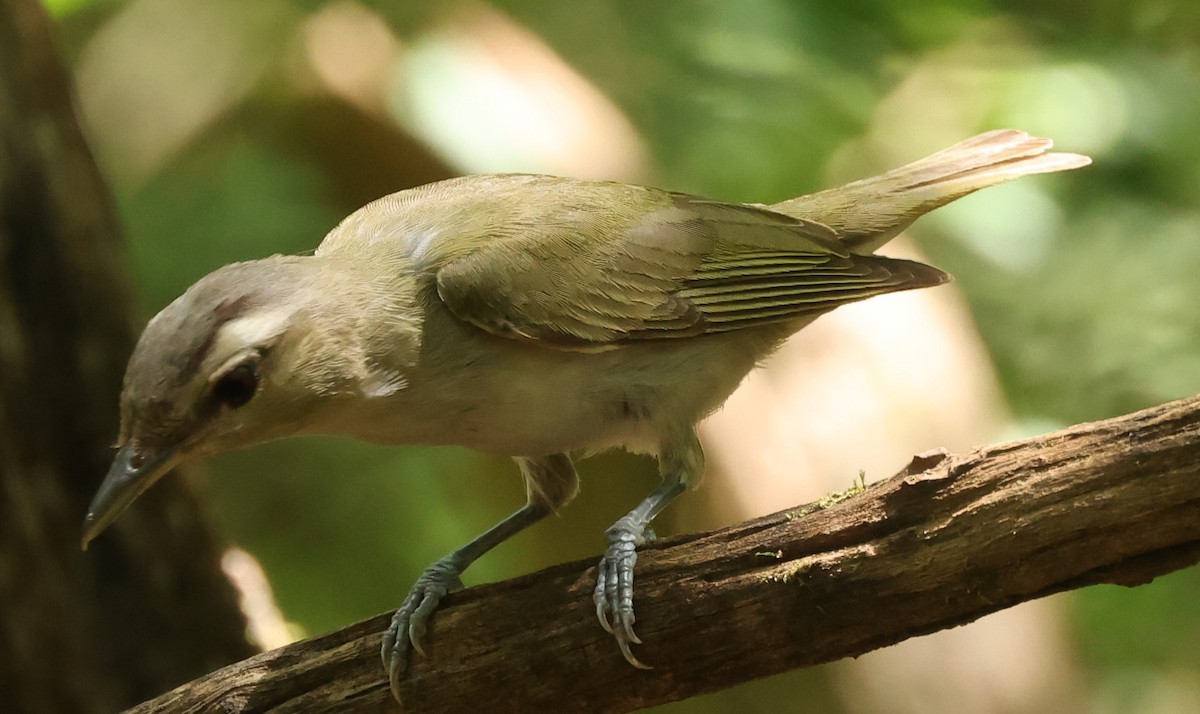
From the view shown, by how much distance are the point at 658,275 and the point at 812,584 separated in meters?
1.37

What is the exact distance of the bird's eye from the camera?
2.89 metres

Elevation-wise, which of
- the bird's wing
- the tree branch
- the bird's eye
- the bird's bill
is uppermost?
the bird's wing

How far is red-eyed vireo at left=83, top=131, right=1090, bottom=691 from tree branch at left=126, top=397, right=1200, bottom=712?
123 millimetres

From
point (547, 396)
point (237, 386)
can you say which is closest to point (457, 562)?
point (547, 396)

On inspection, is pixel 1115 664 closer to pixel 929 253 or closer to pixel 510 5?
pixel 929 253

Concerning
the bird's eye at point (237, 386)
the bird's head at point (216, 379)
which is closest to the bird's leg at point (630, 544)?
the bird's head at point (216, 379)

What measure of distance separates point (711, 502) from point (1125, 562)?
8.56 ft

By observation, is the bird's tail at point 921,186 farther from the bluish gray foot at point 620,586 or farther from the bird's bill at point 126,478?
the bird's bill at point 126,478

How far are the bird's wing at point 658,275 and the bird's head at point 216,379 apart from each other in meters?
0.56

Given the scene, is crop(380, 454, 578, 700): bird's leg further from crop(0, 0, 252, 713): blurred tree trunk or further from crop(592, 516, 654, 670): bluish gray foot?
crop(0, 0, 252, 713): blurred tree trunk

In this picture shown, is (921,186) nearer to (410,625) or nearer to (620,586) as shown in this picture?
(620,586)

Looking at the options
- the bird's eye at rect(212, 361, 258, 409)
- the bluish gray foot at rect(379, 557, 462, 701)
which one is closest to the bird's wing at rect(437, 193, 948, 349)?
the bird's eye at rect(212, 361, 258, 409)

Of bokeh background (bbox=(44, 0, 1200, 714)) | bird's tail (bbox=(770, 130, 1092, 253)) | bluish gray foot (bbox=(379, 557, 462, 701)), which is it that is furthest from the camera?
bokeh background (bbox=(44, 0, 1200, 714))

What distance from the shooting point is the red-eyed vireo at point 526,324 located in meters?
2.95
